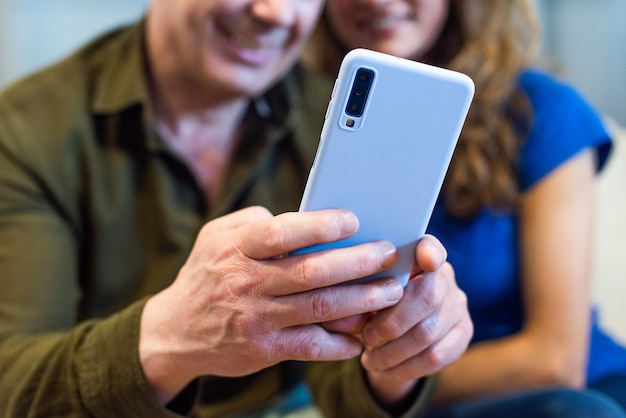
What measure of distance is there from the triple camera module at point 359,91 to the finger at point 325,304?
13cm

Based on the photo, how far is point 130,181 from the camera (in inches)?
30.0

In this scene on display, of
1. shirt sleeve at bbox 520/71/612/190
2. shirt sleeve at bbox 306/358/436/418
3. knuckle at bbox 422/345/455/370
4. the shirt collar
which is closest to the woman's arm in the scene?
shirt sleeve at bbox 520/71/612/190

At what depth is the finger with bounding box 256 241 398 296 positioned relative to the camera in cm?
43

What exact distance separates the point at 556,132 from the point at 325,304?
53 cm

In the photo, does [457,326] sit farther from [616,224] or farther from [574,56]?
[574,56]

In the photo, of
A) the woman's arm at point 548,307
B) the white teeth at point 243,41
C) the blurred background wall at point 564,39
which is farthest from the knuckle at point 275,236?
the blurred background wall at point 564,39

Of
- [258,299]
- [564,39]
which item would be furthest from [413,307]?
[564,39]

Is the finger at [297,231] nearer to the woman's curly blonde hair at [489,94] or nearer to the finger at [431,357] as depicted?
the finger at [431,357]

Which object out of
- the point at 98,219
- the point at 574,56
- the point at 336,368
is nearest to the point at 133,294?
the point at 98,219

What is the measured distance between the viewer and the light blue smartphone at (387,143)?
424 mm

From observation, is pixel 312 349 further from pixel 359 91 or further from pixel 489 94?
pixel 489 94

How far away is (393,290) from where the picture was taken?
469mm

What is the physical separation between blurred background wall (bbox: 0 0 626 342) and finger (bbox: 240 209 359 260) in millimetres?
960

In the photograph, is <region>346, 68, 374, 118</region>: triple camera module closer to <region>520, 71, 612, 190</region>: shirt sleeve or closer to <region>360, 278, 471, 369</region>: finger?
<region>360, 278, 471, 369</region>: finger
